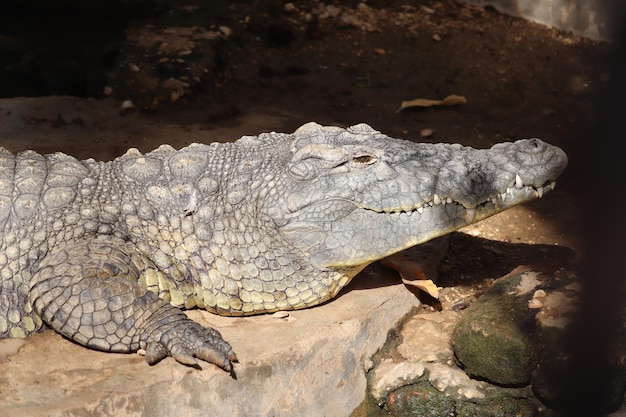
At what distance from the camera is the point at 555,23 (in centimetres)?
866

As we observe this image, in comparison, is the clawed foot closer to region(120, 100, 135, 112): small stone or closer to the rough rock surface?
the rough rock surface

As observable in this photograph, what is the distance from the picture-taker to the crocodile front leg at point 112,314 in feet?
11.8

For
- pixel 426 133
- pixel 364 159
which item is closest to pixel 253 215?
pixel 364 159

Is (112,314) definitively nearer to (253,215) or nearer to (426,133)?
(253,215)

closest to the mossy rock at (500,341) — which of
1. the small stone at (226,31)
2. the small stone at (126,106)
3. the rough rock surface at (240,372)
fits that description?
the rough rock surface at (240,372)

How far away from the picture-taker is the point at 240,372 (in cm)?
362

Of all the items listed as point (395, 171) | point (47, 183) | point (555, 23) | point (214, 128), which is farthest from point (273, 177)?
point (555, 23)

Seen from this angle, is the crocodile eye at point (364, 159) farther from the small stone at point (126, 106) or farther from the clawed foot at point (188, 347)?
the small stone at point (126, 106)

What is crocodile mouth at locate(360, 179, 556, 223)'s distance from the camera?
13.1 ft

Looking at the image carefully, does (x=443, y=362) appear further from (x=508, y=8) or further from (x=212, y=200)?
(x=508, y=8)

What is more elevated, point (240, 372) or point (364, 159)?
point (364, 159)

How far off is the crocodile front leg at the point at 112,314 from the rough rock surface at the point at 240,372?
0.07 m

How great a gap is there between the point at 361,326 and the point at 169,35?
4.49 metres

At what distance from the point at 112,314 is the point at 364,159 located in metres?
1.45
